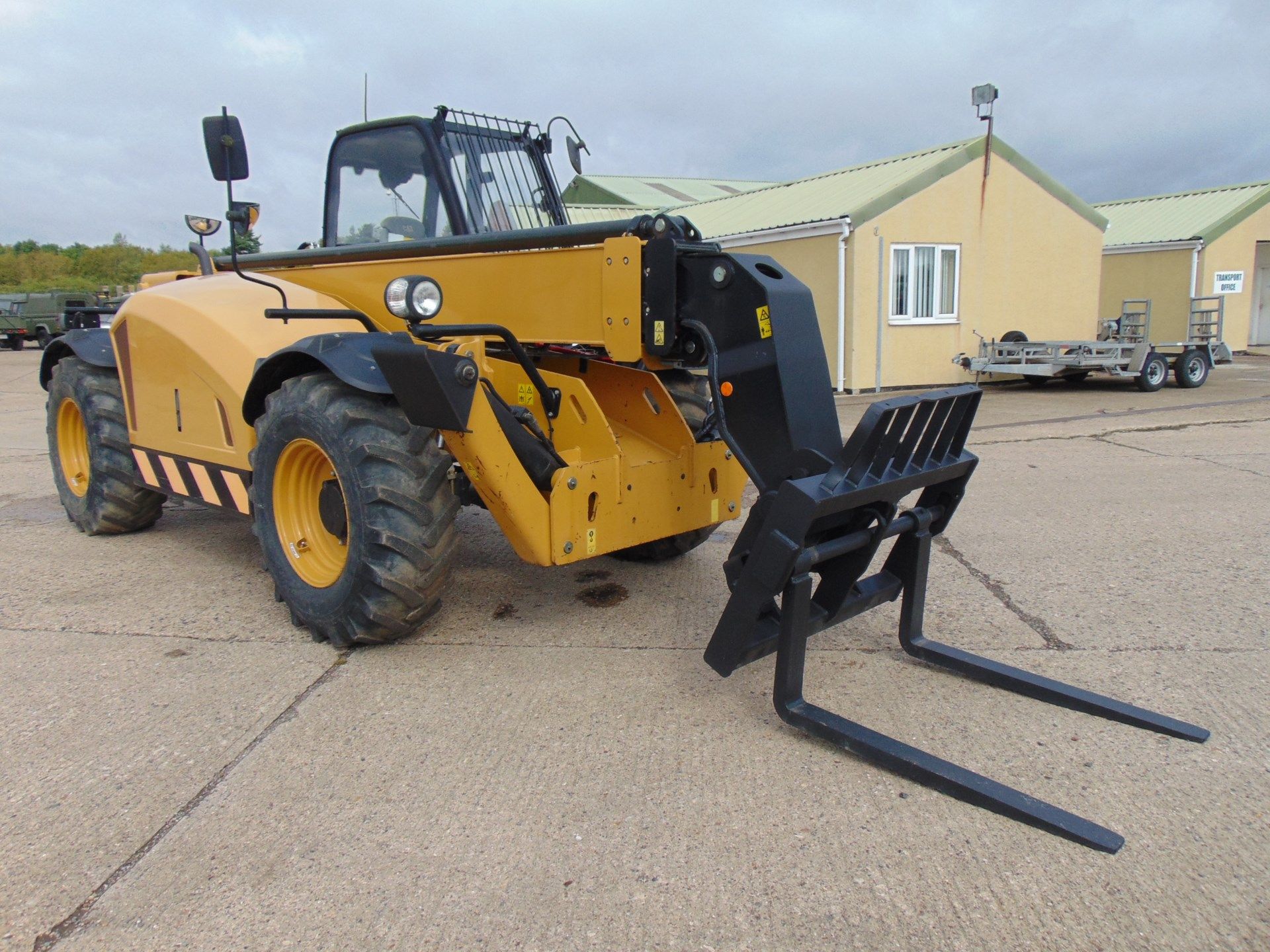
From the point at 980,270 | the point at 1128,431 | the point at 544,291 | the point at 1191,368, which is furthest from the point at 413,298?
the point at 1191,368

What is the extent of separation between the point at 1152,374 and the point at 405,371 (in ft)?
47.2

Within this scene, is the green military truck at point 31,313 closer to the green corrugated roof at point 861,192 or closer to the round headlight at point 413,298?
A: the green corrugated roof at point 861,192

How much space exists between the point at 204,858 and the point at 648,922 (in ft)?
4.11

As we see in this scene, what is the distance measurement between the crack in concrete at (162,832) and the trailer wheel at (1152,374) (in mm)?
14176

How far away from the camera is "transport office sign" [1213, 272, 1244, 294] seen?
66.5 feet

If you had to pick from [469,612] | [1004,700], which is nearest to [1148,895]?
[1004,700]

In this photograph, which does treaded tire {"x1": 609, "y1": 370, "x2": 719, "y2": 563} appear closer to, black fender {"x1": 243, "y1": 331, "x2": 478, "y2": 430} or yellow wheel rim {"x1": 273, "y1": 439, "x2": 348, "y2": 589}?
black fender {"x1": 243, "y1": 331, "x2": 478, "y2": 430}

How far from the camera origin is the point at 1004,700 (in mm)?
3402

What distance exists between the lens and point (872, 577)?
12.1 feet

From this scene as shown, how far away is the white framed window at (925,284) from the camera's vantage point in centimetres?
1425

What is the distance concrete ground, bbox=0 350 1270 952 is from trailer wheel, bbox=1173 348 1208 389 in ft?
37.1

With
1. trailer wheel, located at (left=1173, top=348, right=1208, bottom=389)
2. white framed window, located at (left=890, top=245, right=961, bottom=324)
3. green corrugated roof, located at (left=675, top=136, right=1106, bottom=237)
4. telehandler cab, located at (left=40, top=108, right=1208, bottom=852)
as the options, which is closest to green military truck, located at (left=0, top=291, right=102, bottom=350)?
green corrugated roof, located at (left=675, top=136, right=1106, bottom=237)

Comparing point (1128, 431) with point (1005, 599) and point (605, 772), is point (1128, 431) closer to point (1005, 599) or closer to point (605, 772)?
point (1005, 599)

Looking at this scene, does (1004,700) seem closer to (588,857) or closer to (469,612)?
(588,857)
